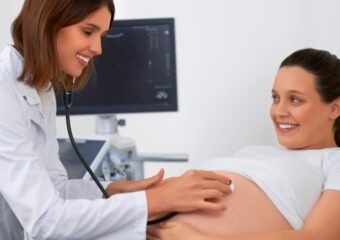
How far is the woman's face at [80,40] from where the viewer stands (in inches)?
36.3

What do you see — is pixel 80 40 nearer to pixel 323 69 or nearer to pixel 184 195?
pixel 184 195

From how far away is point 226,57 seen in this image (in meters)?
2.07

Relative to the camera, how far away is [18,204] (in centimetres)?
82

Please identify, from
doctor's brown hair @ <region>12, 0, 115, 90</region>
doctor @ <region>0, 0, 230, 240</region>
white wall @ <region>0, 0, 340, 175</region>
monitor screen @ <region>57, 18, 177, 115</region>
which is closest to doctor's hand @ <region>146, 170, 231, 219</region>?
doctor @ <region>0, 0, 230, 240</region>

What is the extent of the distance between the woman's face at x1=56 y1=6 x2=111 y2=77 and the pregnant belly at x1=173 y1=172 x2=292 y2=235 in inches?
16.5

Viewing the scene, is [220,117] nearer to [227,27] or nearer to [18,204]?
[227,27]

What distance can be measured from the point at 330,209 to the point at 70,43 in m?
0.70

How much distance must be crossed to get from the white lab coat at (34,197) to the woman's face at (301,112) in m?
0.61

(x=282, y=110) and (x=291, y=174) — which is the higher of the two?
(x=282, y=110)

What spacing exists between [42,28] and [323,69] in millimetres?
830

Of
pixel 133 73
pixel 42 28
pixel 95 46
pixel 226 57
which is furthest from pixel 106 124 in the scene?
pixel 42 28

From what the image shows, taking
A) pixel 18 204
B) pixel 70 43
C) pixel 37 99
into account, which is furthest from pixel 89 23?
pixel 18 204

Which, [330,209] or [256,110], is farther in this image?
[256,110]

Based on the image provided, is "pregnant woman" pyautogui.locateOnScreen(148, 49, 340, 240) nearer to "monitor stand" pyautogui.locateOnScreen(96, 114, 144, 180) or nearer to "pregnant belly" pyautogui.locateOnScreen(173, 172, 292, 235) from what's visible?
"pregnant belly" pyautogui.locateOnScreen(173, 172, 292, 235)
